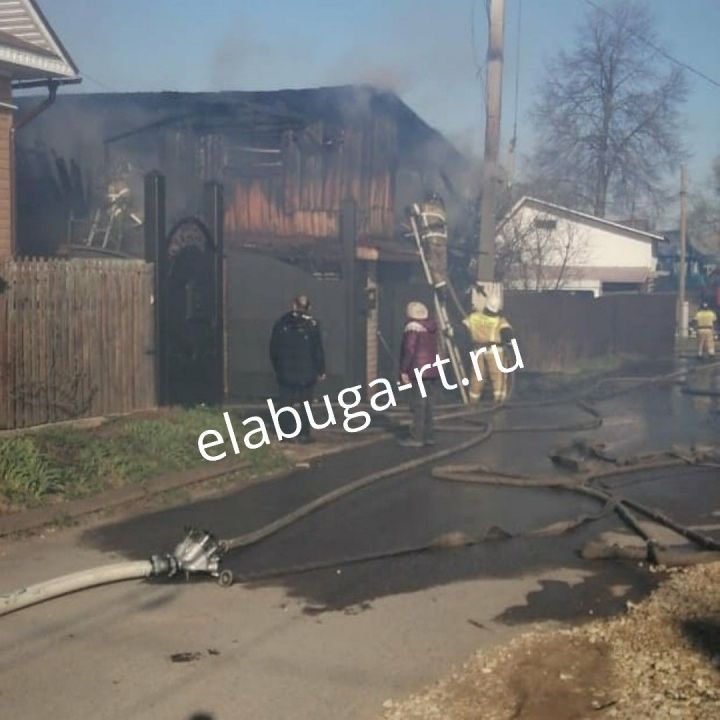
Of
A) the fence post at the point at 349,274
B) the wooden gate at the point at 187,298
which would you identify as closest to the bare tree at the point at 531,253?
the fence post at the point at 349,274

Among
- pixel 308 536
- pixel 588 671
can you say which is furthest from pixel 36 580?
pixel 588 671

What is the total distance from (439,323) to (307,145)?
13.4 feet

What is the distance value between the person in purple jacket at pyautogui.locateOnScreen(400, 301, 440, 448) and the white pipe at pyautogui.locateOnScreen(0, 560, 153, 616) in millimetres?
6277

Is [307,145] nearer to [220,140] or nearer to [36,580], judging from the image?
[220,140]

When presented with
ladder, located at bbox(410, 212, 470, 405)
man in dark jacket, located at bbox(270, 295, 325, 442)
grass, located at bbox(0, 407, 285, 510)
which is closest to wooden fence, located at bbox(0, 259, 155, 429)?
grass, located at bbox(0, 407, 285, 510)

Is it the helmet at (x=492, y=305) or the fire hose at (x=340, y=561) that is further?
the helmet at (x=492, y=305)

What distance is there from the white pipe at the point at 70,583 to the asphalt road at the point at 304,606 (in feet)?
0.24

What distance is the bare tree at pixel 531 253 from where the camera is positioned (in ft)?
93.6

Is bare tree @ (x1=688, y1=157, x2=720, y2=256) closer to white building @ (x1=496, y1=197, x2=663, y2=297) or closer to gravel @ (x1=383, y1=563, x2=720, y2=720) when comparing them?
white building @ (x1=496, y1=197, x2=663, y2=297)

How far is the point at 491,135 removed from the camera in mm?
17938

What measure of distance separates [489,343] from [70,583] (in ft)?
37.5

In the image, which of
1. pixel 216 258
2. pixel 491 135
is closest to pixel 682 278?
pixel 491 135

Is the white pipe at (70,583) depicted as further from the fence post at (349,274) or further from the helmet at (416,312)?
the fence post at (349,274)

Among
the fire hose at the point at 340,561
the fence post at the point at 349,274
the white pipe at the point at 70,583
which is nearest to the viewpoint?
the white pipe at the point at 70,583
